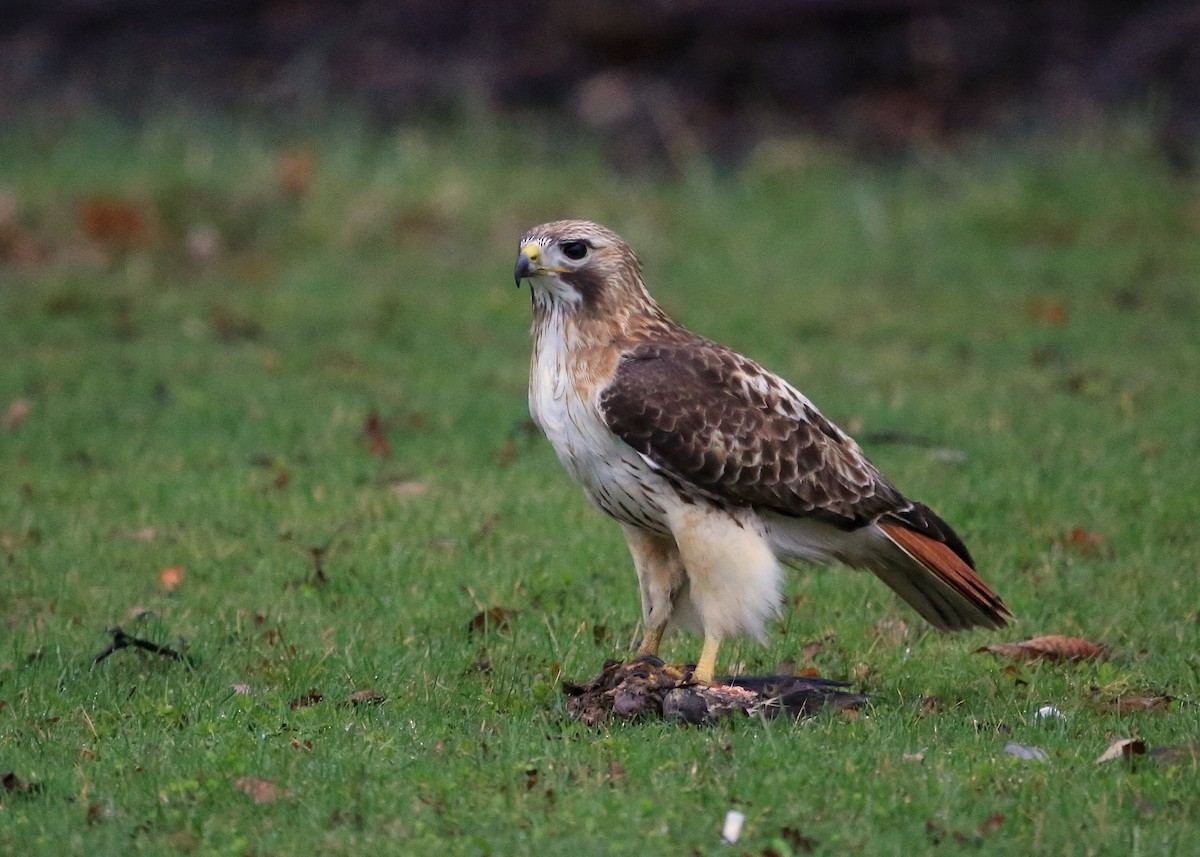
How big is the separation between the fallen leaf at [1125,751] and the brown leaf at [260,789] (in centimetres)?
237

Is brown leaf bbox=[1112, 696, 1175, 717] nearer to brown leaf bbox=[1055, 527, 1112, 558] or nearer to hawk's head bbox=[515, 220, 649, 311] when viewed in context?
brown leaf bbox=[1055, 527, 1112, 558]

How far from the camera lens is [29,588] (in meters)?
6.87

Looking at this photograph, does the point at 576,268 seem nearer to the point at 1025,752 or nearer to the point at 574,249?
the point at 574,249

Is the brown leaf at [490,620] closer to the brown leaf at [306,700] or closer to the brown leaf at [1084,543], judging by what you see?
the brown leaf at [306,700]

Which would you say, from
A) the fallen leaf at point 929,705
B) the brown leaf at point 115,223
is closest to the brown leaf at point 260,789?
the fallen leaf at point 929,705

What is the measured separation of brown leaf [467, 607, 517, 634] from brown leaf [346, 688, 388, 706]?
0.80 meters

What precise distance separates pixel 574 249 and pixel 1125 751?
8.11ft

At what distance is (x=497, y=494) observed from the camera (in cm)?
814

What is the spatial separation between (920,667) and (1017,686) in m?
0.37

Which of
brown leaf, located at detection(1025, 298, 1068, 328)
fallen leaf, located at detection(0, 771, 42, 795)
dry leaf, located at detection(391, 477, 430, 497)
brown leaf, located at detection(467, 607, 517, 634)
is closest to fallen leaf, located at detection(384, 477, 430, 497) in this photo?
dry leaf, located at detection(391, 477, 430, 497)

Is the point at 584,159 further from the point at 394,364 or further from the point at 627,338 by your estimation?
the point at 627,338

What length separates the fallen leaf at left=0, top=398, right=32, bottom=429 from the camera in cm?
939

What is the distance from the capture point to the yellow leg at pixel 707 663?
220 inches

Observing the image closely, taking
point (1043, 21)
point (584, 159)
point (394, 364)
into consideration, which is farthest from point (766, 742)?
point (1043, 21)
